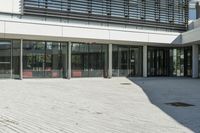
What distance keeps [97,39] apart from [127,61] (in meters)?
6.10

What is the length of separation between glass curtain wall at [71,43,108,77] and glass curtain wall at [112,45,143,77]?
3.56 ft

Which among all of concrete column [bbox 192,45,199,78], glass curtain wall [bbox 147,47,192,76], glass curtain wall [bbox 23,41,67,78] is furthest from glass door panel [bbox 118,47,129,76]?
concrete column [bbox 192,45,199,78]

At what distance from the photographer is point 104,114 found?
36.1ft

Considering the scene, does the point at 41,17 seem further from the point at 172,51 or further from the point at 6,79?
the point at 172,51

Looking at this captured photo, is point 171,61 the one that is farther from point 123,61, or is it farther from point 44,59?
point 44,59

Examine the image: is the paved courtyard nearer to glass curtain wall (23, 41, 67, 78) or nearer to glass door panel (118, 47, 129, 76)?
glass curtain wall (23, 41, 67, 78)

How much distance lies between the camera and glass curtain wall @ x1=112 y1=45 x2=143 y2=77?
119ft

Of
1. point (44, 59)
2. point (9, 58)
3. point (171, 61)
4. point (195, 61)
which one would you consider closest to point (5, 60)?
point (9, 58)

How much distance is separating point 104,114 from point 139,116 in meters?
1.02

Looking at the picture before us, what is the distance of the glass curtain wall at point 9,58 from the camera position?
29.6 metres

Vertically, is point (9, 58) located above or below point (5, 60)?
above

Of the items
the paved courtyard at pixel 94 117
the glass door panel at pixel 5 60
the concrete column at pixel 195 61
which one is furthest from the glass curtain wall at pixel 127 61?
the paved courtyard at pixel 94 117

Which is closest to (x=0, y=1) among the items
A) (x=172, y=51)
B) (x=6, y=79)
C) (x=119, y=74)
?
(x=6, y=79)

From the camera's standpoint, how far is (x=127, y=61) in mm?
37281
